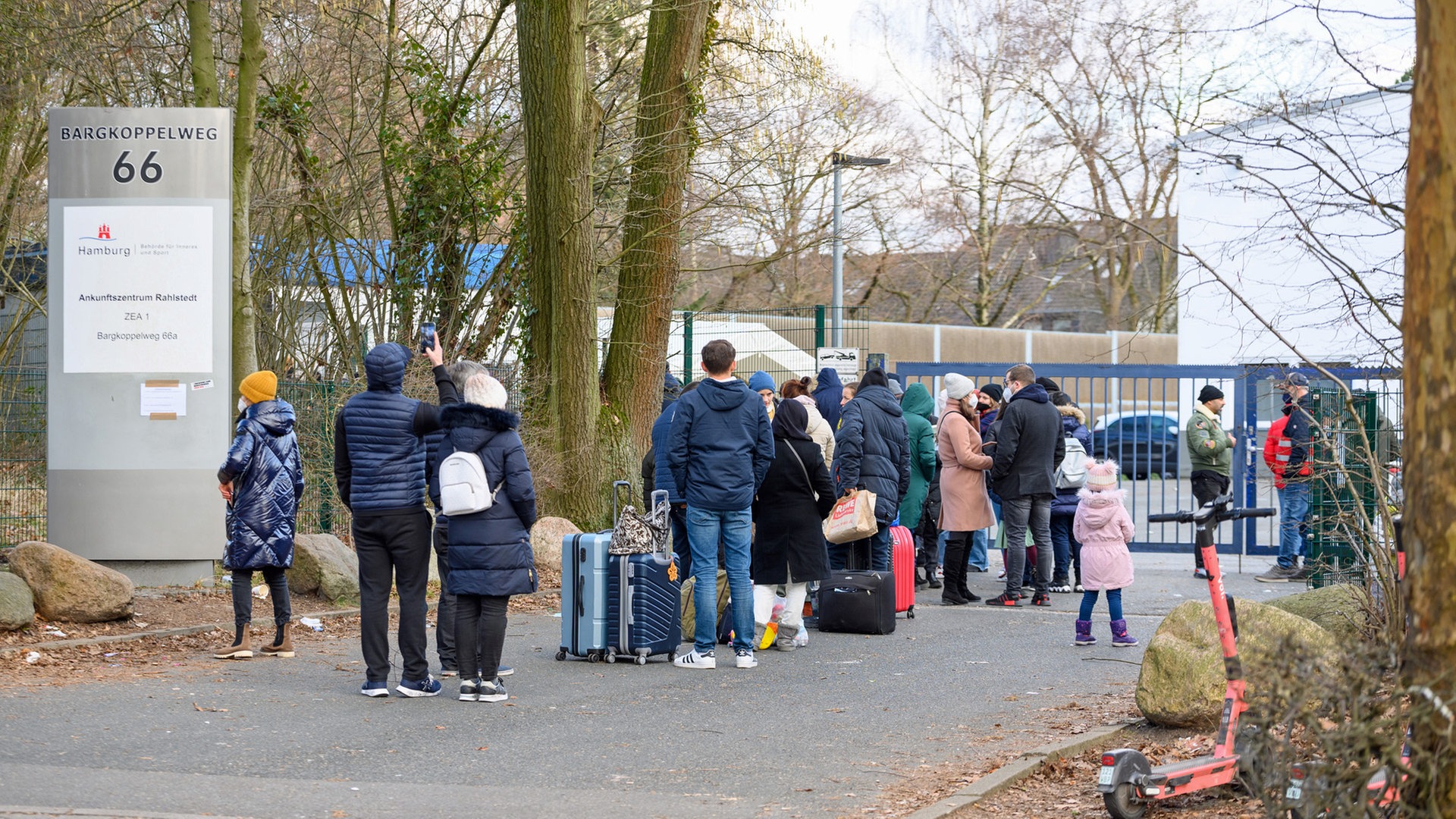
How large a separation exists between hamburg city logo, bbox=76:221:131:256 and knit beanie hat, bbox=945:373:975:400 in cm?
676

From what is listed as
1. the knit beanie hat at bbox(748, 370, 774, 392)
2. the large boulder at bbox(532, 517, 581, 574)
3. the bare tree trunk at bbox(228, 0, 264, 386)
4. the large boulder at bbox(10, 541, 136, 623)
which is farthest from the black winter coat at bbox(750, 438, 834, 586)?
the bare tree trunk at bbox(228, 0, 264, 386)

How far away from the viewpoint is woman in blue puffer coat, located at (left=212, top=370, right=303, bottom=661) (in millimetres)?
8961

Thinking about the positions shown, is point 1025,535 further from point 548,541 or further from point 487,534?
point 487,534

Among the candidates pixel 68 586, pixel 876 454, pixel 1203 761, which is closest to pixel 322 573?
pixel 68 586

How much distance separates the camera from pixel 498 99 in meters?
18.5

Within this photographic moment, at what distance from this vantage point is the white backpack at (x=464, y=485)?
7.56 metres

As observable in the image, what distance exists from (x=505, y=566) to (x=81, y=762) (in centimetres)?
229

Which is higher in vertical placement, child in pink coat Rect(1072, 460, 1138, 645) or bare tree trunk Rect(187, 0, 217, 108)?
bare tree trunk Rect(187, 0, 217, 108)

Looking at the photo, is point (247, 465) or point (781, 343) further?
point (781, 343)

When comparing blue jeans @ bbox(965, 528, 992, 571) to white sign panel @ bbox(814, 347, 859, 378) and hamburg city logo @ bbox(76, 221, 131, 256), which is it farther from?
hamburg city logo @ bbox(76, 221, 131, 256)

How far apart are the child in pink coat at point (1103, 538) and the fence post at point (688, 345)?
9.54 meters

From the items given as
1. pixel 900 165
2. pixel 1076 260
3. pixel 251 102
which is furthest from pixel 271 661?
pixel 1076 260

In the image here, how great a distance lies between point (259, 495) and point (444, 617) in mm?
1512

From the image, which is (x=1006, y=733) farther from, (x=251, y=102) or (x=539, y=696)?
(x=251, y=102)
